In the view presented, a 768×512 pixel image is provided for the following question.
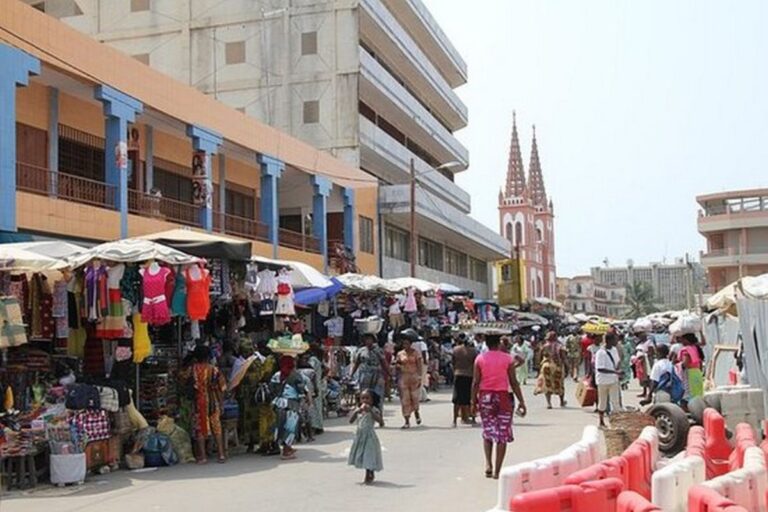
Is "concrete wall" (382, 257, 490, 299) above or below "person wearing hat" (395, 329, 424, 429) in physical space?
above

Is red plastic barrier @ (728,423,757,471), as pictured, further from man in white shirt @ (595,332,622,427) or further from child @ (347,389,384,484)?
man in white shirt @ (595,332,622,427)

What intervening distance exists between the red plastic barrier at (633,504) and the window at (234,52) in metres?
35.6

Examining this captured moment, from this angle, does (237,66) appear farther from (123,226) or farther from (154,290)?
(154,290)

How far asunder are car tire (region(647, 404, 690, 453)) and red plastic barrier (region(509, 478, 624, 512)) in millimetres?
6634

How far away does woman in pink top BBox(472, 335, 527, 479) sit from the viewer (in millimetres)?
10594

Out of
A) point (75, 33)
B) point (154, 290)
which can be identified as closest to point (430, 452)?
point (154, 290)

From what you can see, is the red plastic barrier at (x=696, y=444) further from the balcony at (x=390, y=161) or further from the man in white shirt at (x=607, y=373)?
the balcony at (x=390, y=161)

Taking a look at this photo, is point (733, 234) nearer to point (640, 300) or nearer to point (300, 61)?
point (300, 61)

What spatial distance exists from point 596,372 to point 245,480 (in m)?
7.65

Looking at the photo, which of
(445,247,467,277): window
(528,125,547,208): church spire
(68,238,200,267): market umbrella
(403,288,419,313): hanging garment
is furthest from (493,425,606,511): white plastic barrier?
(528,125,547,208): church spire

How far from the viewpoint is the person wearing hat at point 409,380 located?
16078mm

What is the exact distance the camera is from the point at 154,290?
12180 millimetres

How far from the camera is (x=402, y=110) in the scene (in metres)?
43.5

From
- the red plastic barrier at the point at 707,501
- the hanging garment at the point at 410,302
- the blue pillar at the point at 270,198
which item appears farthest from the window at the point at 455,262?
the red plastic barrier at the point at 707,501
